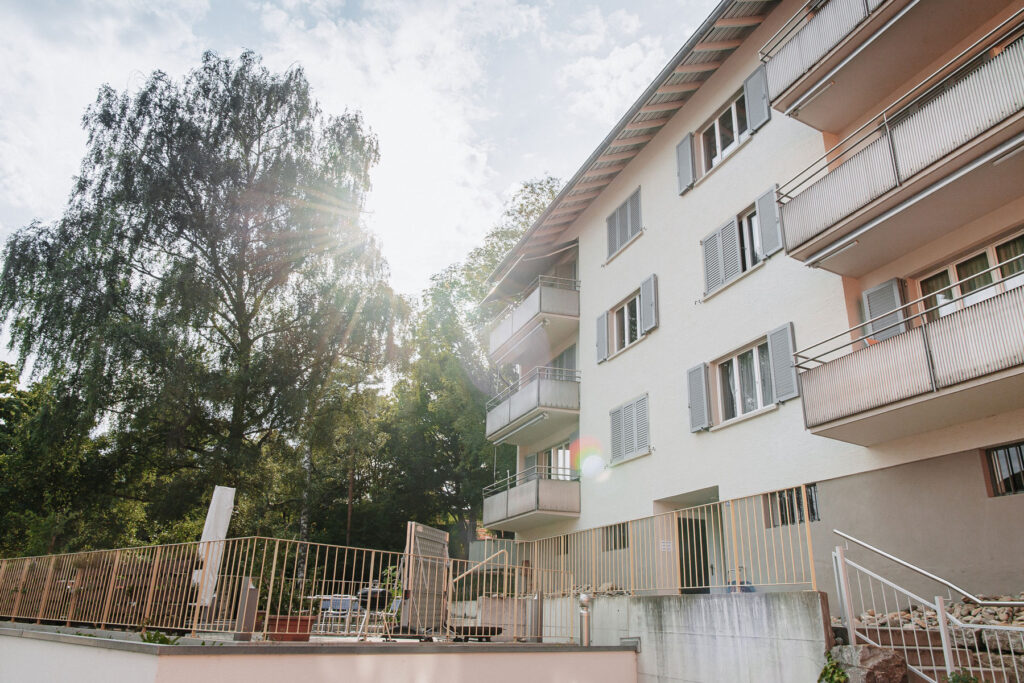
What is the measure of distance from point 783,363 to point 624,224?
8444 mm

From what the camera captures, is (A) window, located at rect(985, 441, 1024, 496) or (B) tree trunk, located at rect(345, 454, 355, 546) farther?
(B) tree trunk, located at rect(345, 454, 355, 546)

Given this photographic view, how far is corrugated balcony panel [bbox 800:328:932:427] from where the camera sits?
9.90 m

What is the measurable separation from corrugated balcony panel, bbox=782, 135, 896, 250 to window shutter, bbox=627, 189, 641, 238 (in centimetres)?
719

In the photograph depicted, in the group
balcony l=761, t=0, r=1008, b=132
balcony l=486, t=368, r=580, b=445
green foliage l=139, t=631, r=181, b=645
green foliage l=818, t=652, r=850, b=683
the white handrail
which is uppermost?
balcony l=761, t=0, r=1008, b=132

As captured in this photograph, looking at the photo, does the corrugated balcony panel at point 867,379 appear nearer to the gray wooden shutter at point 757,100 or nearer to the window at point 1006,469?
the window at point 1006,469

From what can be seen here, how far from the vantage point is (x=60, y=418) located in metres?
21.7

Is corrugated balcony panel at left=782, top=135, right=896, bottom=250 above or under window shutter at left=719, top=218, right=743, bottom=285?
under

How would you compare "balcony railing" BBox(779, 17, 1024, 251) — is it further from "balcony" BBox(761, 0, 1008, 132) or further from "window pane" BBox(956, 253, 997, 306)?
"window pane" BBox(956, 253, 997, 306)

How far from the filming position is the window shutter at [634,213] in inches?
787

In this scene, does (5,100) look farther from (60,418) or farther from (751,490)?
(751,490)

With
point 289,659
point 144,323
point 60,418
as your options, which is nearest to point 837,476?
point 289,659

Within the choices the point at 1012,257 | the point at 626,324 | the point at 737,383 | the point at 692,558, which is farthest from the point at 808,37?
the point at 692,558

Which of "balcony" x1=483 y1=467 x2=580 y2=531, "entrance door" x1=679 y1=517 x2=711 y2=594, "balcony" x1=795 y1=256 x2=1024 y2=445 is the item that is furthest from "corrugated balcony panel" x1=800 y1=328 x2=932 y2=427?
"balcony" x1=483 y1=467 x2=580 y2=531

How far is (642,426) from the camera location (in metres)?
17.9
